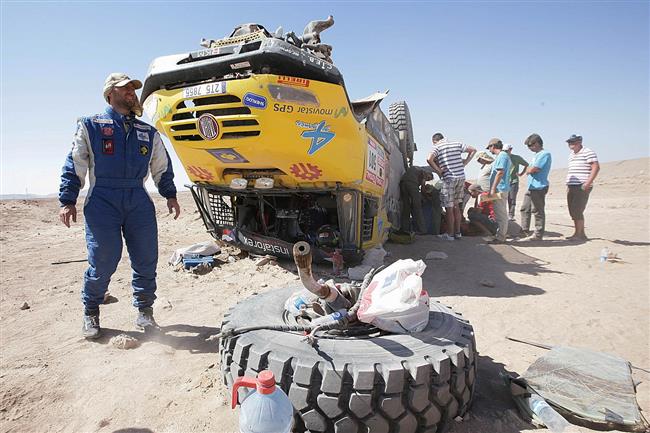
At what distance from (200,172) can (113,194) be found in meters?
1.61

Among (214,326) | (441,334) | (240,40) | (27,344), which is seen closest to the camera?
(441,334)

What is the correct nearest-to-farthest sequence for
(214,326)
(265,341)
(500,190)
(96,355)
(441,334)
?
(265,341), (441,334), (96,355), (214,326), (500,190)

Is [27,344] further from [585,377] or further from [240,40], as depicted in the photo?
[585,377]

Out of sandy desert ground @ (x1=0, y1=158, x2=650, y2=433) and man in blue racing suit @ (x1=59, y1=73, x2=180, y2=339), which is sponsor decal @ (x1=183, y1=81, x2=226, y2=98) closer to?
man in blue racing suit @ (x1=59, y1=73, x2=180, y2=339)

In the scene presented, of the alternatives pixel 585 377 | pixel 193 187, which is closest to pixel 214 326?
pixel 193 187

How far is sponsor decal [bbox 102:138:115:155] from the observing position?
2.57 meters

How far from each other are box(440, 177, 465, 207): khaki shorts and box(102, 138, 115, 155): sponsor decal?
17.7 feet

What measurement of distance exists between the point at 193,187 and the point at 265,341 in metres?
3.38

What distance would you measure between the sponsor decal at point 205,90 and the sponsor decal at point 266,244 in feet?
5.84

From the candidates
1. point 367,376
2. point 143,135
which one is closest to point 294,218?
point 143,135

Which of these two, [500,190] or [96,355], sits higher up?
[500,190]

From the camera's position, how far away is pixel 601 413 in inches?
64.4

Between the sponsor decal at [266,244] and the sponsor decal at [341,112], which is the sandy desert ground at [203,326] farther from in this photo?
the sponsor decal at [341,112]

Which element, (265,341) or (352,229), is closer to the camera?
(265,341)
